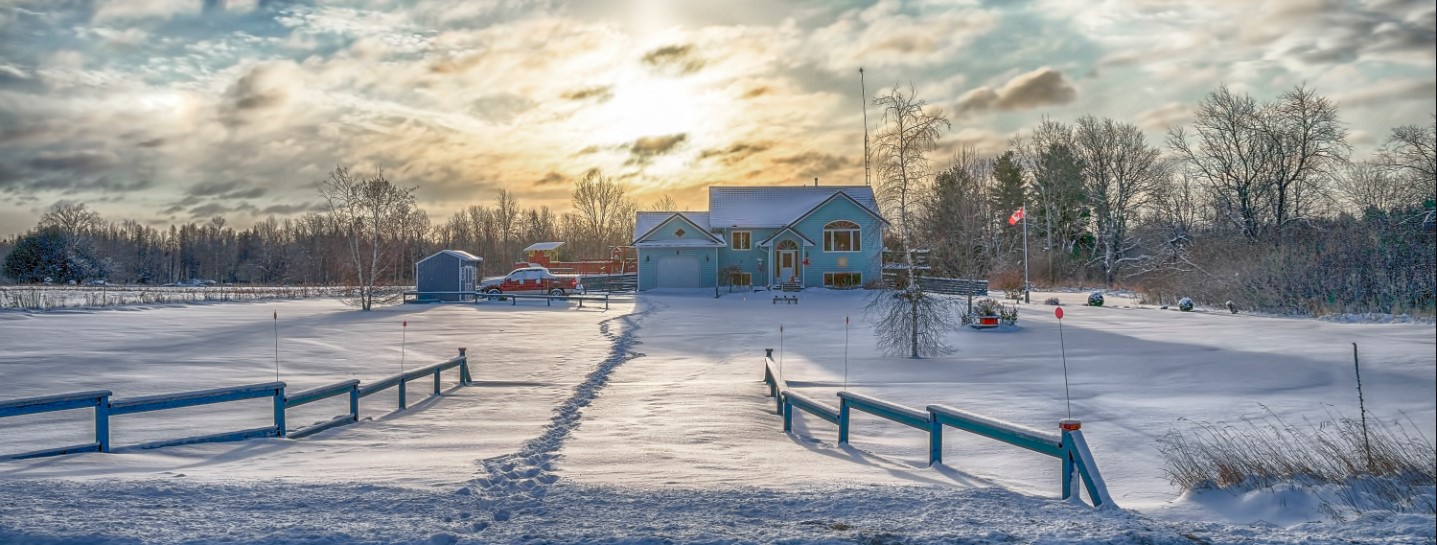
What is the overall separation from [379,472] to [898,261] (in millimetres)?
15031

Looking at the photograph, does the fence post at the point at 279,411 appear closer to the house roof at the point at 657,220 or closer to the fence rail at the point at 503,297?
the fence rail at the point at 503,297

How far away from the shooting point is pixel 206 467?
785 centimetres

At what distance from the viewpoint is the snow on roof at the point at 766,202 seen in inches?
2183

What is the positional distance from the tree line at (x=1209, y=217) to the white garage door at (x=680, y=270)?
16.1 meters

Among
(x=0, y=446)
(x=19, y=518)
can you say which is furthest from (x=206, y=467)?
(x=0, y=446)

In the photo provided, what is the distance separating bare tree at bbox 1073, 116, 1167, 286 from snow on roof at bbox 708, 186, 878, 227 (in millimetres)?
18768

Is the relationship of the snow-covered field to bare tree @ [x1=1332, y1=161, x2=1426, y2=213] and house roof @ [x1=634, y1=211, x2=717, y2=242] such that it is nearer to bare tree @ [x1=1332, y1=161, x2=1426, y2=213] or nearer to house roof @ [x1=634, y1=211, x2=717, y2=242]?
bare tree @ [x1=1332, y1=161, x2=1426, y2=213]

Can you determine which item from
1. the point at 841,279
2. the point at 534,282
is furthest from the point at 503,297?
the point at 841,279

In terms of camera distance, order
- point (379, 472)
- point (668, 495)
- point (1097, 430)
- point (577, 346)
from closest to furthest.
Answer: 1. point (668, 495)
2. point (379, 472)
3. point (1097, 430)
4. point (577, 346)

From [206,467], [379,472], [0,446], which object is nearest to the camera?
[379,472]

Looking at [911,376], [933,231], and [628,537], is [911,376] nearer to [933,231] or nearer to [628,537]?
[933,231]

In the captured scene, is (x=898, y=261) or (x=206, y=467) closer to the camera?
(x=206, y=467)

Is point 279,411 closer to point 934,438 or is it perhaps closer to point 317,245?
point 934,438

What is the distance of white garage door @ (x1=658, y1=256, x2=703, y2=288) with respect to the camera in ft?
174
